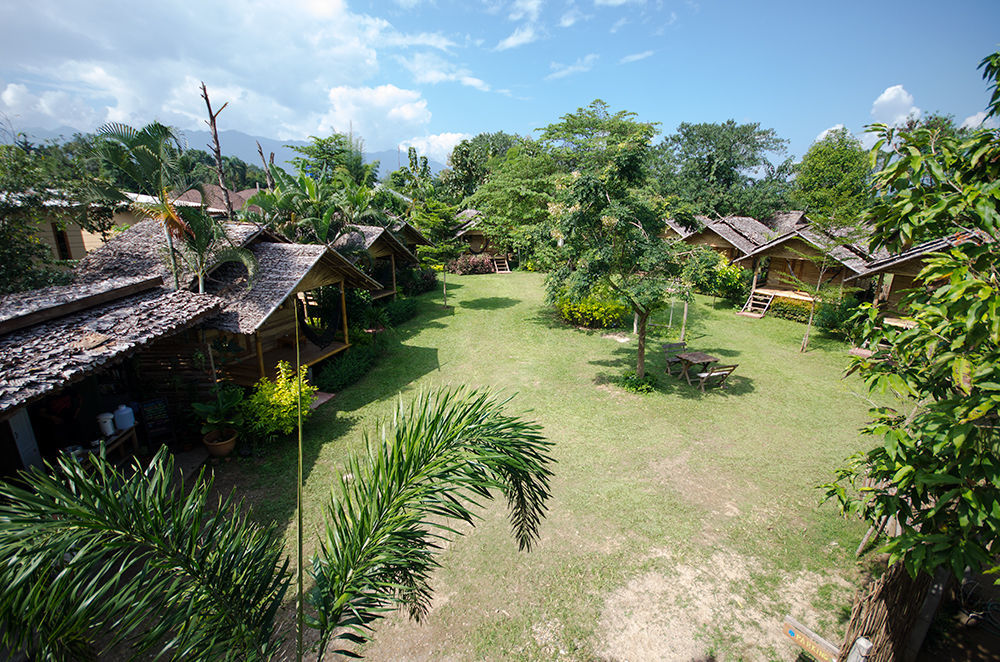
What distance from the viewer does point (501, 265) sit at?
117 ft

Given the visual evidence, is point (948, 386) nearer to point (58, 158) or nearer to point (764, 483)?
point (764, 483)

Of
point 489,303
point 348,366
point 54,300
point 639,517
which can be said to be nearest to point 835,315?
point 489,303

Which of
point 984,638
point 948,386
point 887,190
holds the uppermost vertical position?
point 887,190

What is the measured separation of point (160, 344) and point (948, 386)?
40.4 ft

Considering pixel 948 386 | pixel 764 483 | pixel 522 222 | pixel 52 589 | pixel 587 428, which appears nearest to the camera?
pixel 52 589

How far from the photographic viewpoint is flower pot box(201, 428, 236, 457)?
8742 millimetres

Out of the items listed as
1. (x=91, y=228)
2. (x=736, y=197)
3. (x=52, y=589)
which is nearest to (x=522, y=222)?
(x=91, y=228)

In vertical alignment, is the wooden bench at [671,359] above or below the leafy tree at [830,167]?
below

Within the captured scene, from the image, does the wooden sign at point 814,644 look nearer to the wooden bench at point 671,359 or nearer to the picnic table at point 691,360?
the picnic table at point 691,360

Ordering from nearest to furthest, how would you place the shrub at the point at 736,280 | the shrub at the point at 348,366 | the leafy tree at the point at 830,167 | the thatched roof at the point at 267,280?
the thatched roof at the point at 267,280 → the shrub at the point at 348,366 → the shrub at the point at 736,280 → the leafy tree at the point at 830,167

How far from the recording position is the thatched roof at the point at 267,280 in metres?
9.45

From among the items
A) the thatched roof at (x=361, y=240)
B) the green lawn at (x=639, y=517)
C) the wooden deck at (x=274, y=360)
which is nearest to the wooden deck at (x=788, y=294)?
the green lawn at (x=639, y=517)

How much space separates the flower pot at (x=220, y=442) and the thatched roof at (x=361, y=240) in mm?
9282

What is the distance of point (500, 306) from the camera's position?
2308 centimetres
